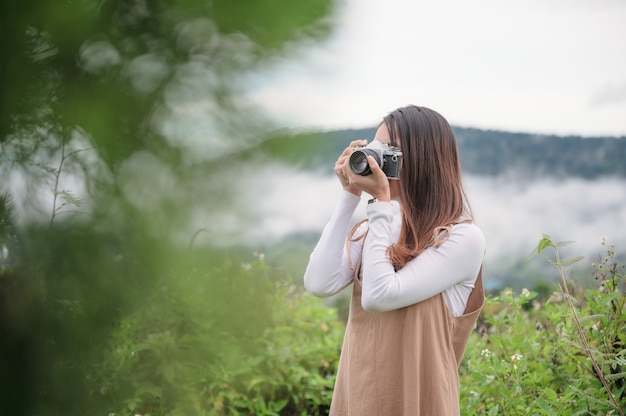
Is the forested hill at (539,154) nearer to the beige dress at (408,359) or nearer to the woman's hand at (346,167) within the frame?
the woman's hand at (346,167)

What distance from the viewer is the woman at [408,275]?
1.36 m

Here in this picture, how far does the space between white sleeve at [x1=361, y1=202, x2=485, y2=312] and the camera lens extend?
0.26ft

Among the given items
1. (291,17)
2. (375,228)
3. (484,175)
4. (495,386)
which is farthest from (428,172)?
(484,175)

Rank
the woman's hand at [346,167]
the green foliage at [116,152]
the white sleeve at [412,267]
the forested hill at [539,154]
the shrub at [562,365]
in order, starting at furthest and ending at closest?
1. the forested hill at [539,154]
2. the shrub at [562,365]
3. the woman's hand at [346,167]
4. the white sleeve at [412,267]
5. the green foliage at [116,152]

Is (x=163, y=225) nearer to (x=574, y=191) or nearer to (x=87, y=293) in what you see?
(x=87, y=293)

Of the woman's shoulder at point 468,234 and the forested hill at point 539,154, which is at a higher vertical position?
the forested hill at point 539,154

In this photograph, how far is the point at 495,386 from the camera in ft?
7.33

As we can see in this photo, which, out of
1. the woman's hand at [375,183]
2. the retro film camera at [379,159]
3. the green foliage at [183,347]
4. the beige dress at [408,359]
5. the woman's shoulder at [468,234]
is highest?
the retro film camera at [379,159]

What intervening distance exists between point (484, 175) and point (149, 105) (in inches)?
170

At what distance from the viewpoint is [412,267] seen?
1352mm

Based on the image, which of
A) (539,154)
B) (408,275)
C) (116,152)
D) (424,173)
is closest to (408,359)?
(408,275)

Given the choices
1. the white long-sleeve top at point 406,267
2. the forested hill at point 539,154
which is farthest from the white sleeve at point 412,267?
the forested hill at point 539,154

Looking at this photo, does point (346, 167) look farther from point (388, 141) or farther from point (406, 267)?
point (406, 267)

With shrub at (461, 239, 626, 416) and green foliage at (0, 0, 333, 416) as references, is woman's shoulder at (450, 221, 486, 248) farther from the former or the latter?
green foliage at (0, 0, 333, 416)
